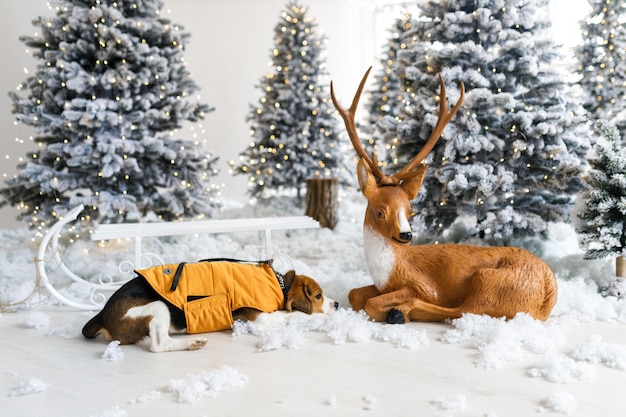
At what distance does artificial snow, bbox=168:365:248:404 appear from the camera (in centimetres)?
202

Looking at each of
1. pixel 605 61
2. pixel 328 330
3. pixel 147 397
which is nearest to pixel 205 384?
pixel 147 397

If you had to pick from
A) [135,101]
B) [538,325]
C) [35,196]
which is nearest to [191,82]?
[135,101]

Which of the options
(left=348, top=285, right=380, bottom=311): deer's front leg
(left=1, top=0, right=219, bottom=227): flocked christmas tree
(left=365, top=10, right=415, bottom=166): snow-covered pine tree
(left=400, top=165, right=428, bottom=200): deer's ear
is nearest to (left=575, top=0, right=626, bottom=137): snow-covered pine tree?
(left=365, top=10, right=415, bottom=166): snow-covered pine tree

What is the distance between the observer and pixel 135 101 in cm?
531

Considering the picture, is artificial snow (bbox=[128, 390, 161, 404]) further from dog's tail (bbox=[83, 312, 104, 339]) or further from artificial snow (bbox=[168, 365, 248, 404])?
dog's tail (bbox=[83, 312, 104, 339])

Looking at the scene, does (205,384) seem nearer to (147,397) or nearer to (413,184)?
(147,397)

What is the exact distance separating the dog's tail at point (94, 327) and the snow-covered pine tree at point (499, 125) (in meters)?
2.71

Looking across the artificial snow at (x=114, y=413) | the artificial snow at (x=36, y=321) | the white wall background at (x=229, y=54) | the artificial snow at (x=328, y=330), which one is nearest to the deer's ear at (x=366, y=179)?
the artificial snow at (x=328, y=330)

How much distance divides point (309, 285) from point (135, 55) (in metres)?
3.42

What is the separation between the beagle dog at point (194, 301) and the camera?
255 cm

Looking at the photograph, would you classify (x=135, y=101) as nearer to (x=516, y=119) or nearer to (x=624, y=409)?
(x=516, y=119)

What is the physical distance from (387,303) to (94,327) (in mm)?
1595

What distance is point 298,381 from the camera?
2199mm

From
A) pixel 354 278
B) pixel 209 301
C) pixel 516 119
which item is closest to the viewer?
pixel 209 301
